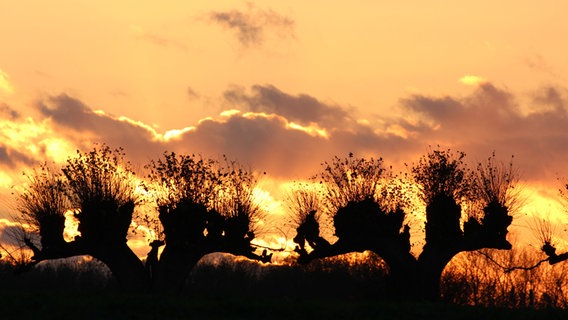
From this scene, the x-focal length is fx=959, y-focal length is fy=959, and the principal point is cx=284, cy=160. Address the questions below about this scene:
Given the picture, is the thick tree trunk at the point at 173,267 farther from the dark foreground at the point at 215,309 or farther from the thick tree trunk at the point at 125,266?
the dark foreground at the point at 215,309

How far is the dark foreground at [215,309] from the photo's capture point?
3503 cm

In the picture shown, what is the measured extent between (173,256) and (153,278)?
6.35 feet

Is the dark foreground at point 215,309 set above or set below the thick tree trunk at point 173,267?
below

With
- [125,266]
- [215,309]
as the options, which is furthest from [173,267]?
[215,309]

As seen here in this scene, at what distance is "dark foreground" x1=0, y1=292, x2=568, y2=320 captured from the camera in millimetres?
35031

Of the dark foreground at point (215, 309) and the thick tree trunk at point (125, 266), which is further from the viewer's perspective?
the thick tree trunk at point (125, 266)

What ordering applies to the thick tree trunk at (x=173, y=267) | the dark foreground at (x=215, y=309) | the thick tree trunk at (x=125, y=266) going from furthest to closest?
the thick tree trunk at (x=125, y=266)
the thick tree trunk at (x=173, y=267)
the dark foreground at (x=215, y=309)

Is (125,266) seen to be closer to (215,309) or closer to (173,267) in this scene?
(173,267)

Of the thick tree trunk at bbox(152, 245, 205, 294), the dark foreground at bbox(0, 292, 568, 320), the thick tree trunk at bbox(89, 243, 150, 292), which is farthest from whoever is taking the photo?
the thick tree trunk at bbox(89, 243, 150, 292)

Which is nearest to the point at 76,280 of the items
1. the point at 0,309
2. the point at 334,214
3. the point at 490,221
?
the point at 334,214

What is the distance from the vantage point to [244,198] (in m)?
60.8

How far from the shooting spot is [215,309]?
120 feet

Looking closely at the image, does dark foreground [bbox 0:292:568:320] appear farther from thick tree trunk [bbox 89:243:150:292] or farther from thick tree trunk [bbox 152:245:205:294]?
thick tree trunk [bbox 89:243:150:292]

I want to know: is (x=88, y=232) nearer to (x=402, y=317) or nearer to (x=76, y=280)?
(x=402, y=317)
